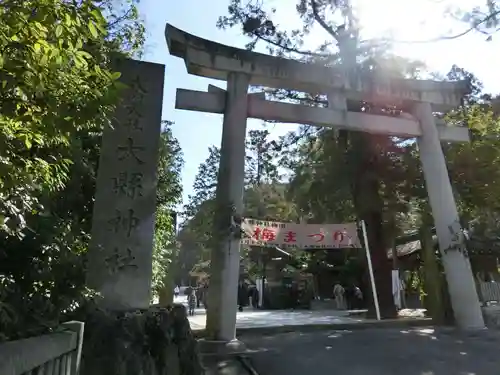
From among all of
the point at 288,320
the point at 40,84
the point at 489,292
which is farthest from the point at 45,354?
the point at 288,320

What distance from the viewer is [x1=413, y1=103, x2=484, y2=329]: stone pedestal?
8984 mm

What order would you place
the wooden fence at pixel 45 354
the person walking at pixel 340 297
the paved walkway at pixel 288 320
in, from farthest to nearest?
the person walking at pixel 340 297, the paved walkway at pixel 288 320, the wooden fence at pixel 45 354

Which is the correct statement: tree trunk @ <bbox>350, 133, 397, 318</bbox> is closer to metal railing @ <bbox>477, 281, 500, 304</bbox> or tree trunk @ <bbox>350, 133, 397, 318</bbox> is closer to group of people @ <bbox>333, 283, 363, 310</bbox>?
metal railing @ <bbox>477, 281, 500, 304</bbox>

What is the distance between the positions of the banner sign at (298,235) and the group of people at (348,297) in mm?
9808

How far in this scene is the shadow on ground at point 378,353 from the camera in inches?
232

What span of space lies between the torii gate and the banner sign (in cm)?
193

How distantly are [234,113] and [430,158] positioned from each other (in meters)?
4.82

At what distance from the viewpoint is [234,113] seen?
324 inches

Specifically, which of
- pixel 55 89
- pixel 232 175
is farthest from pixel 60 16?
pixel 232 175

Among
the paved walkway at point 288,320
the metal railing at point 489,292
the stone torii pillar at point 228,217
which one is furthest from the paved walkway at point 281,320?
the metal railing at point 489,292

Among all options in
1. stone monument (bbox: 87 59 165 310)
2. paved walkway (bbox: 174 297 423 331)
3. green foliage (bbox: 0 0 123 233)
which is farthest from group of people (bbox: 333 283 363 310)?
green foliage (bbox: 0 0 123 233)

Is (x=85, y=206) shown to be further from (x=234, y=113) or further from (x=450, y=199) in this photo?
(x=450, y=199)

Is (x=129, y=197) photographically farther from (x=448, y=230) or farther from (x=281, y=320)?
→ (x=281, y=320)

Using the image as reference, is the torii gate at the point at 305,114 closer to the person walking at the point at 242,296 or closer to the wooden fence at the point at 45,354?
the wooden fence at the point at 45,354
